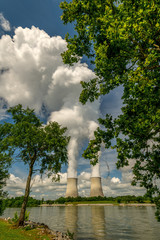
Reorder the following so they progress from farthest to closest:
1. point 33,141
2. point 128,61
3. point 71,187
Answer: point 71,187
point 33,141
point 128,61

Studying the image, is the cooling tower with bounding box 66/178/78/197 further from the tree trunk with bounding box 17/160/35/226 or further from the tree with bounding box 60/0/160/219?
the tree with bounding box 60/0/160/219

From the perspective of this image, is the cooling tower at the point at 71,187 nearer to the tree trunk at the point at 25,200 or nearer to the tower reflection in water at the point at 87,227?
the tower reflection in water at the point at 87,227

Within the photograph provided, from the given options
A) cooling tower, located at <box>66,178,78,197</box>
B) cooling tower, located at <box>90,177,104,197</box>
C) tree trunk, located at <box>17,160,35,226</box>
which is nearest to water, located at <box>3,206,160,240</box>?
tree trunk, located at <box>17,160,35,226</box>

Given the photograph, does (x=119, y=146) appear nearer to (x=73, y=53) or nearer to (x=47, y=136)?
(x=73, y=53)

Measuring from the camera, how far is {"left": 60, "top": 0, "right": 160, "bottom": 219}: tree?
6.87 m

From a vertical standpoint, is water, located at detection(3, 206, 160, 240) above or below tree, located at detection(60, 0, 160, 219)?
below

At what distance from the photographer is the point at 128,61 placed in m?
9.01

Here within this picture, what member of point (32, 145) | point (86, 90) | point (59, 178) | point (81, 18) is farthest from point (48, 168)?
point (81, 18)

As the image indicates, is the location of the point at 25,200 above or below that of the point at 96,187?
below

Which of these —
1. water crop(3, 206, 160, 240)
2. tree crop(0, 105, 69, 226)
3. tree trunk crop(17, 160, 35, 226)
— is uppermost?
tree crop(0, 105, 69, 226)

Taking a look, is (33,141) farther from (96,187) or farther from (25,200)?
(96,187)

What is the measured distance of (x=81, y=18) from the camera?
997 cm

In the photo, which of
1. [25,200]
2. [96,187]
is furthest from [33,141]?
[96,187]

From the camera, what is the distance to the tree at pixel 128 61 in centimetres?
687
